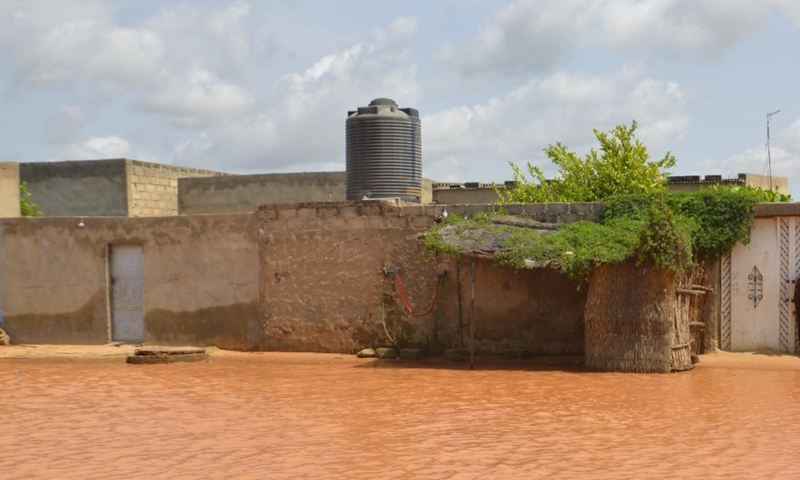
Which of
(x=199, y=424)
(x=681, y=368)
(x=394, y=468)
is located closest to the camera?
(x=394, y=468)

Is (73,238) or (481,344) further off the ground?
(73,238)

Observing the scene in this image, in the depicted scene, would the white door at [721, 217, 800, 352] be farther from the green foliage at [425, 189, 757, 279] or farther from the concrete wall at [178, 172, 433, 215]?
the concrete wall at [178, 172, 433, 215]

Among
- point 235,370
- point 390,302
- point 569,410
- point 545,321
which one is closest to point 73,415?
point 235,370

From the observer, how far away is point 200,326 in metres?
16.9

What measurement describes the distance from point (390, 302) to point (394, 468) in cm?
808

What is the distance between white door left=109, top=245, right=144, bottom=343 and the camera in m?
17.4

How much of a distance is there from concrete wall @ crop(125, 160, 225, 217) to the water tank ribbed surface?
672cm

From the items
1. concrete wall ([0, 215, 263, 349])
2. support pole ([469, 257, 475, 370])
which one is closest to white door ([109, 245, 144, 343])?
concrete wall ([0, 215, 263, 349])

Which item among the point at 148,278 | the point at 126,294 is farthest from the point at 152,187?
the point at 148,278

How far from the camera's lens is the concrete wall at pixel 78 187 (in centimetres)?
2494

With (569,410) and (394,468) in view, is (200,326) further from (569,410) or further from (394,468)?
(394,468)

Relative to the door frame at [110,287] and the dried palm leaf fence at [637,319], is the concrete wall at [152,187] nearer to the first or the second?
the door frame at [110,287]

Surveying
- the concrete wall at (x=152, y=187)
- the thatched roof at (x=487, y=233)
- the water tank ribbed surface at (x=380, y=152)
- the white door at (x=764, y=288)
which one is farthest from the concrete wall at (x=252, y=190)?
the white door at (x=764, y=288)

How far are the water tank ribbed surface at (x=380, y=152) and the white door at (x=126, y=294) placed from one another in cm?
535
